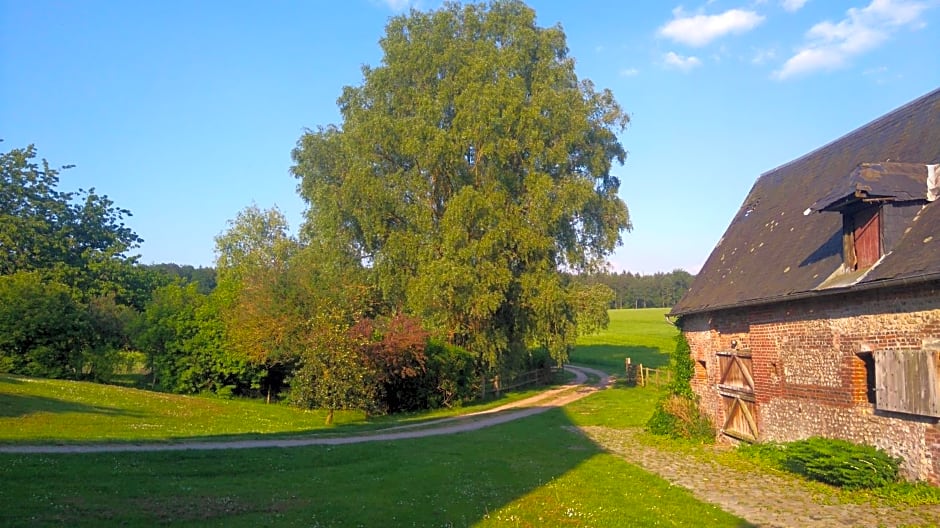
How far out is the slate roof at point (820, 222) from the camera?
10.9 meters

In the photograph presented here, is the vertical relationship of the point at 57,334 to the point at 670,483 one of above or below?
above

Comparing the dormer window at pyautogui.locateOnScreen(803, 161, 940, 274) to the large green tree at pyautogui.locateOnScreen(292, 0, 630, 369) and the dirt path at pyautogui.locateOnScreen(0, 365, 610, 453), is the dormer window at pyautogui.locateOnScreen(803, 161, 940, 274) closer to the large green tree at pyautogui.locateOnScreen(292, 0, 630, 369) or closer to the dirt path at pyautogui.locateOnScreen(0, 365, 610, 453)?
the dirt path at pyautogui.locateOnScreen(0, 365, 610, 453)

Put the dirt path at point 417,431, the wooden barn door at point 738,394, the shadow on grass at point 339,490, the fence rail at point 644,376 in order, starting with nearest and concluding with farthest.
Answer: the shadow on grass at point 339,490 < the dirt path at point 417,431 < the wooden barn door at point 738,394 < the fence rail at point 644,376

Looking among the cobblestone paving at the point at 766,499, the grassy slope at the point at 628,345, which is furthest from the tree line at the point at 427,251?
the grassy slope at the point at 628,345

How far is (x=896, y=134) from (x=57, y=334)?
32.3 metres

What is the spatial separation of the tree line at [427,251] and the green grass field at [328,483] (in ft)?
30.9

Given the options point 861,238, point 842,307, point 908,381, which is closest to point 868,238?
point 861,238

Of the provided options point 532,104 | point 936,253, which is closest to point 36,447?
point 936,253

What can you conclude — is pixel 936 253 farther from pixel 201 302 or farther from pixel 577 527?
pixel 201 302

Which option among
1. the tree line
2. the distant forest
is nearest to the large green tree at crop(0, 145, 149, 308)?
the tree line

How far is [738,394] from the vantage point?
53.3 feet

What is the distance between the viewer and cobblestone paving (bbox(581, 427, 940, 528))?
920 cm

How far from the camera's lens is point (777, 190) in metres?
19.1

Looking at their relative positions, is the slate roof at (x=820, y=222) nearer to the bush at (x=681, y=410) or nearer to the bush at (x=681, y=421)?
the bush at (x=681, y=410)
